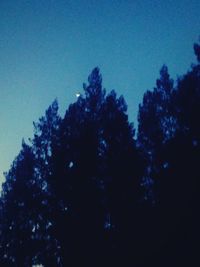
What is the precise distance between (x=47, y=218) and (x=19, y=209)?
196 inches

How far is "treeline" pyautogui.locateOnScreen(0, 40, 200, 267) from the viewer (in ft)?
73.2

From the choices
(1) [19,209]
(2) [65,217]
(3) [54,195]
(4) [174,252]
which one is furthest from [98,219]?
(1) [19,209]

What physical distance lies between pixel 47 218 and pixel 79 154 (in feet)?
18.8

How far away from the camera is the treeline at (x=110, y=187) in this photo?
73.2 ft

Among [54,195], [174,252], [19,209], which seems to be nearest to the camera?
[174,252]

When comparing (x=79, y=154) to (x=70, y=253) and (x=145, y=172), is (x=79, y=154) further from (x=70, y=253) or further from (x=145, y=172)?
(x=70, y=253)

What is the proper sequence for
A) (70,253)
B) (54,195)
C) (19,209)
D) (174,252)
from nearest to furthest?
(174,252) → (70,253) → (54,195) → (19,209)

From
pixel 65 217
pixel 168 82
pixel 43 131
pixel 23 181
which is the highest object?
pixel 168 82

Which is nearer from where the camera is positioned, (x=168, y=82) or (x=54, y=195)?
(x=54, y=195)

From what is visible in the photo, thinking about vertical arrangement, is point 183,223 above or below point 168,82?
below

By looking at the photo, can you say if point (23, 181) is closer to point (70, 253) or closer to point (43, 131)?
point (43, 131)

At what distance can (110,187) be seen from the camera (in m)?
24.8

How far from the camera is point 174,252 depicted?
21219 millimetres

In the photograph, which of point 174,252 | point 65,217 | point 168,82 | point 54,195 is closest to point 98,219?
point 65,217
